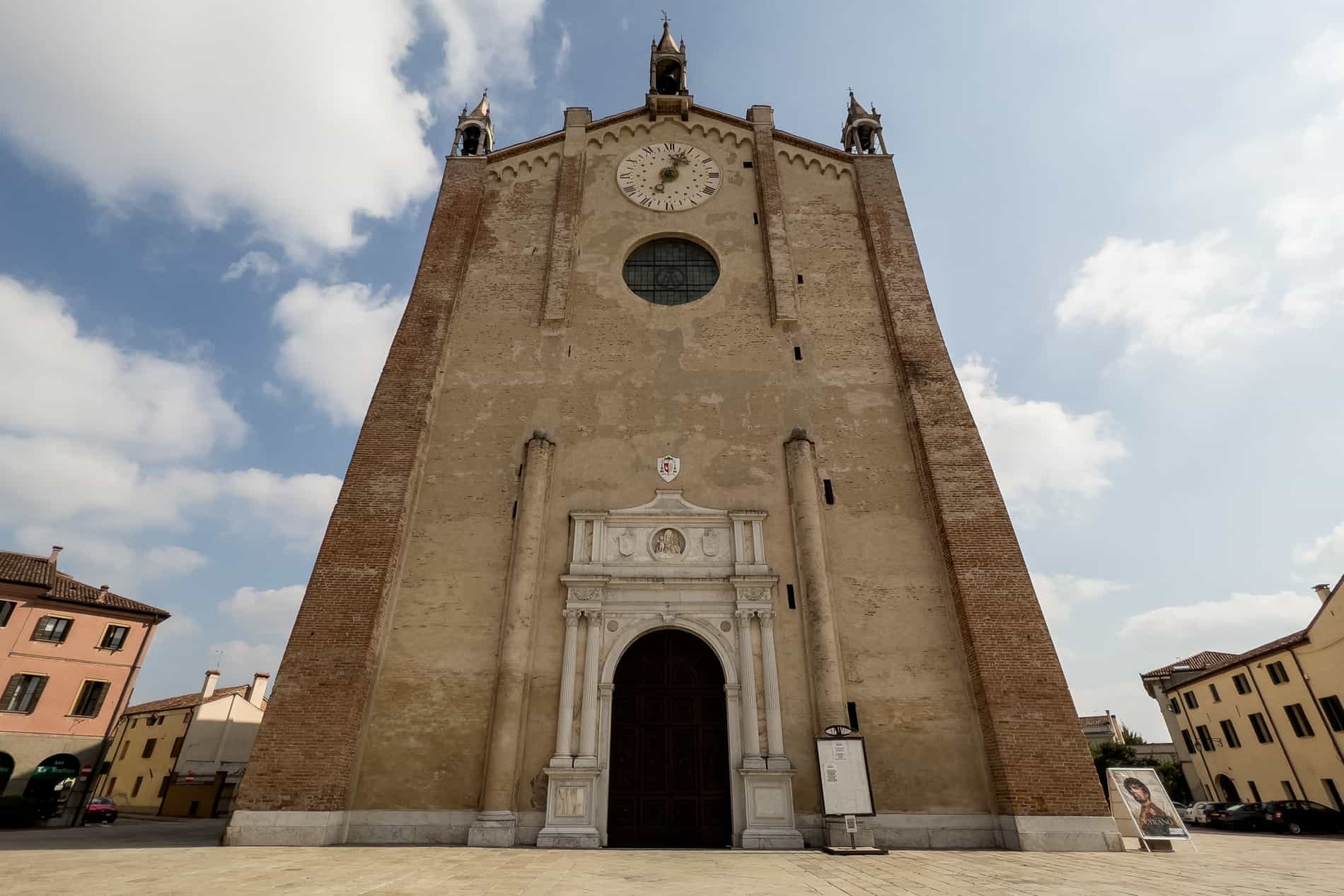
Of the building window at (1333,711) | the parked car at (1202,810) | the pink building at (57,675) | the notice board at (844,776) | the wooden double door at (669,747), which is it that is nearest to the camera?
the notice board at (844,776)

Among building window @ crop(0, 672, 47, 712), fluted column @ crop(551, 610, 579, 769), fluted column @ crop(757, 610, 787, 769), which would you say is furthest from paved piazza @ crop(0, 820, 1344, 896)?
building window @ crop(0, 672, 47, 712)

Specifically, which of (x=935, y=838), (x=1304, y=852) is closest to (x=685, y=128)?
(x=935, y=838)

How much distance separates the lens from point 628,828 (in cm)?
1201

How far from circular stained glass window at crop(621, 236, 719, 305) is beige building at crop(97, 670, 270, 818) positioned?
3232 centimetres

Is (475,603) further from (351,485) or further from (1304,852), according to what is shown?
(1304,852)

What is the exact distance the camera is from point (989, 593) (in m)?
13.1

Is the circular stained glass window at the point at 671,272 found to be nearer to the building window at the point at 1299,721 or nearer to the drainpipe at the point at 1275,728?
the building window at the point at 1299,721

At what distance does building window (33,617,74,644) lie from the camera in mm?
26297

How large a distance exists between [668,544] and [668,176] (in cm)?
1173

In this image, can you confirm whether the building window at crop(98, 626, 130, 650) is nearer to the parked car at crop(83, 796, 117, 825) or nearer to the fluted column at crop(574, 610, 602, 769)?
the parked car at crop(83, 796, 117, 825)

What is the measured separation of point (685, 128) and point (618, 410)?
10773 mm

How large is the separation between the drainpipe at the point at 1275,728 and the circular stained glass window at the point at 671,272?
31139 millimetres

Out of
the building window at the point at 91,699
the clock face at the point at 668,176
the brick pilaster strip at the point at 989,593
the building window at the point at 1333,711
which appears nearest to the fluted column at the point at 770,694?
the brick pilaster strip at the point at 989,593

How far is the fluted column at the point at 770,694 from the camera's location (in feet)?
39.8
